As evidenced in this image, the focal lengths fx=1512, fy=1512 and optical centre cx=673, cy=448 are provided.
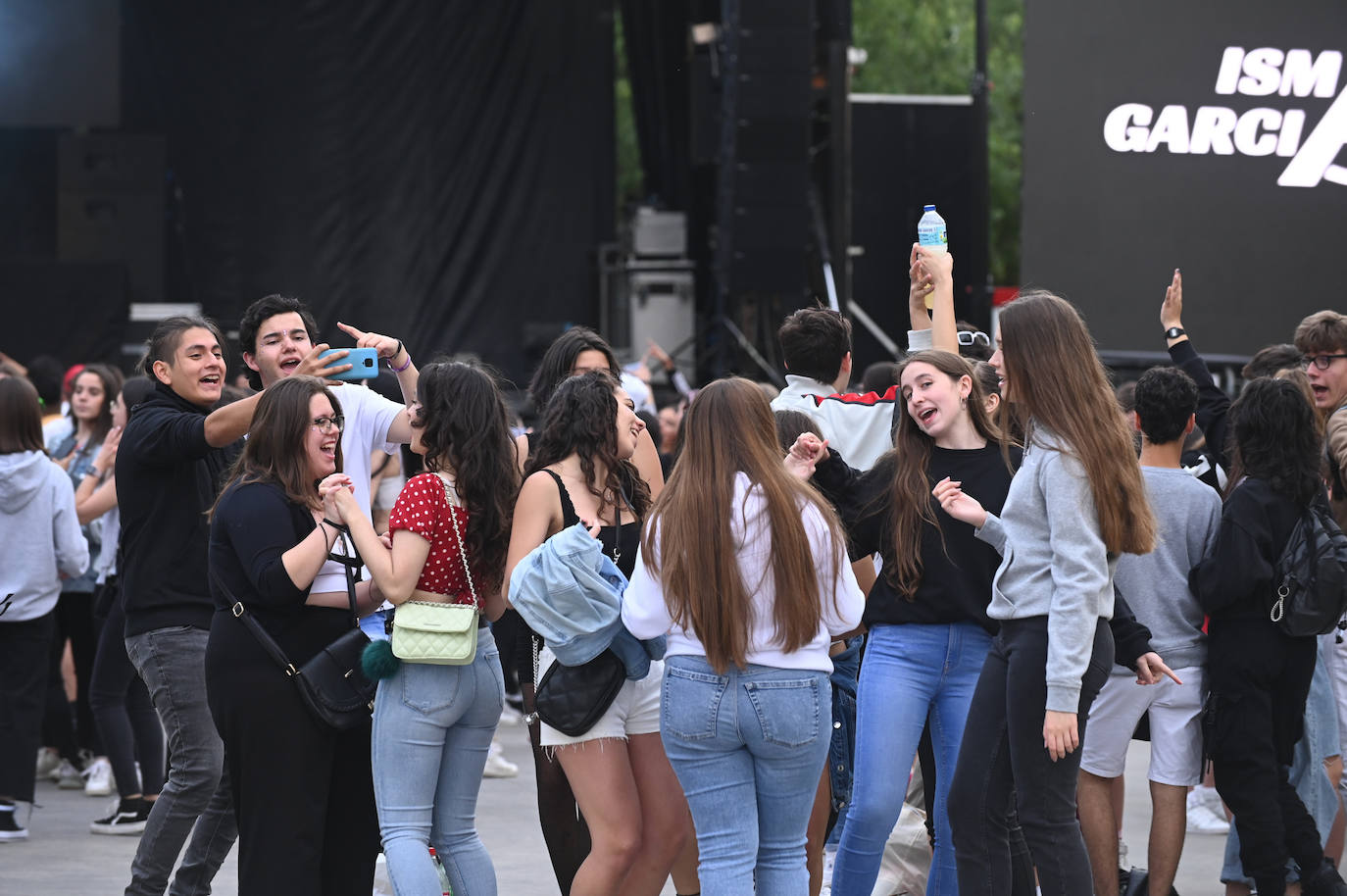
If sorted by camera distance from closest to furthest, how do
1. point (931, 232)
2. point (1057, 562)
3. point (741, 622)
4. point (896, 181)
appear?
point (741, 622) < point (1057, 562) < point (931, 232) < point (896, 181)

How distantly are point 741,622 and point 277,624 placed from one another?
1293 mm

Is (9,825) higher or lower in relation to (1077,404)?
lower

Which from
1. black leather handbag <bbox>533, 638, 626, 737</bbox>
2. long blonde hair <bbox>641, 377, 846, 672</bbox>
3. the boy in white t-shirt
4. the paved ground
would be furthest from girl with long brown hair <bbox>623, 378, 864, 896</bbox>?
the paved ground

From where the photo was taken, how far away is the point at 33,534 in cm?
620

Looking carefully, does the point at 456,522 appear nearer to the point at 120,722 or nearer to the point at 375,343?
the point at 375,343

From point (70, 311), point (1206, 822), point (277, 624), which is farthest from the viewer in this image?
point (70, 311)

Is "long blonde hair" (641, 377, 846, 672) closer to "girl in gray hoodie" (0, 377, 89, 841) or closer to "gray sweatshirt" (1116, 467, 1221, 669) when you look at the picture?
"gray sweatshirt" (1116, 467, 1221, 669)

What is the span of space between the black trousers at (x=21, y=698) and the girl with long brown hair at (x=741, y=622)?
11.6 feet

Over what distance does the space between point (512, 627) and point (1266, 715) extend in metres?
2.49

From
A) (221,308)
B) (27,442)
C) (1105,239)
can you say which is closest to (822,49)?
(1105,239)

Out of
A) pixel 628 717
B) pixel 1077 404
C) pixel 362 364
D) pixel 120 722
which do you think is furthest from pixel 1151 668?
pixel 120 722

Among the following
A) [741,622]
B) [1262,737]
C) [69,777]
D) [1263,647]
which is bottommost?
[69,777]

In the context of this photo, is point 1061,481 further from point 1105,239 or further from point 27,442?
point 1105,239

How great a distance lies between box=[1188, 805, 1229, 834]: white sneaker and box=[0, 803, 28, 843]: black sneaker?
4843 mm
